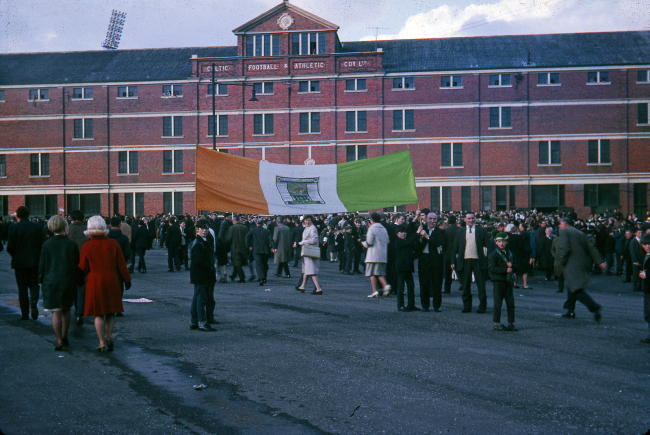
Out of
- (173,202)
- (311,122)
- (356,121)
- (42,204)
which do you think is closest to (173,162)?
(173,202)

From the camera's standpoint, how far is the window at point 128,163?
5212 cm

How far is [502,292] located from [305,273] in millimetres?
5938

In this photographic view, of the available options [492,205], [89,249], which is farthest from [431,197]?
[89,249]

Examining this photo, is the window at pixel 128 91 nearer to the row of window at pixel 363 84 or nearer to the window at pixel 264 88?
the row of window at pixel 363 84

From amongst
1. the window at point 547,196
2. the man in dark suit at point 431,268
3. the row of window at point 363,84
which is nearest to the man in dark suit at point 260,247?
the man in dark suit at point 431,268

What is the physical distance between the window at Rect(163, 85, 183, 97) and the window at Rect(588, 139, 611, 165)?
32693 millimetres

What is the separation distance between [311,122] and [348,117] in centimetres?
296

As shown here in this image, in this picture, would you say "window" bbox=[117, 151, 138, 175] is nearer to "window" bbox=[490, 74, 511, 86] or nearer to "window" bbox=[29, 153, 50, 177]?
"window" bbox=[29, 153, 50, 177]

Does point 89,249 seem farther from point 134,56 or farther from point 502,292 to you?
point 134,56

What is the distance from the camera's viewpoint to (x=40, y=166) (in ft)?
174

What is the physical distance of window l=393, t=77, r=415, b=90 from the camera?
161 ft

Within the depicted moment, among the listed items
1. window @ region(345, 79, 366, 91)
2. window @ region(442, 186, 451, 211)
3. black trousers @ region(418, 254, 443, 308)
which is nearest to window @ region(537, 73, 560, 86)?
window @ region(442, 186, 451, 211)

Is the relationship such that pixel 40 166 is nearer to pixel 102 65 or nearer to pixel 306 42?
pixel 102 65

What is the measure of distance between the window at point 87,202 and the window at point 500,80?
110ft
